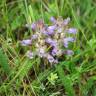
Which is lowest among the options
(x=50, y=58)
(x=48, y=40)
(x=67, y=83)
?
(x=67, y=83)

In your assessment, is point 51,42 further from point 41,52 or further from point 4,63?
point 4,63

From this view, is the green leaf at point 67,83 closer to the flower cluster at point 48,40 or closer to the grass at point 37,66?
the grass at point 37,66

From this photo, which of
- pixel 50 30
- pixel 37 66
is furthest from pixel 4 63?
pixel 50 30

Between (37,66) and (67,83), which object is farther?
(37,66)

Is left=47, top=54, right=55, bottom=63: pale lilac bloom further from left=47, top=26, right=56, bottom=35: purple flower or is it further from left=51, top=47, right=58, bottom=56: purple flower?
left=47, top=26, right=56, bottom=35: purple flower

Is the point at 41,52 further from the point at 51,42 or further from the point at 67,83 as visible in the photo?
the point at 67,83

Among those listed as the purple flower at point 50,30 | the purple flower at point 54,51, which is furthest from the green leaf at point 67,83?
the purple flower at point 50,30

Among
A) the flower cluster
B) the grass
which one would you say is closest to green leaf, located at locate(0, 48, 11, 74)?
the grass

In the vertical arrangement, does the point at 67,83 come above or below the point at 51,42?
below
